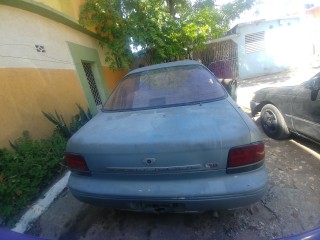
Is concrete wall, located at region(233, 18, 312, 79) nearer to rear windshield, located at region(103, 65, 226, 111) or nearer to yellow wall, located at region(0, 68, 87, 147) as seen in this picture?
yellow wall, located at region(0, 68, 87, 147)

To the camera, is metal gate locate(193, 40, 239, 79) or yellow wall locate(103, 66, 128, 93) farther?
metal gate locate(193, 40, 239, 79)

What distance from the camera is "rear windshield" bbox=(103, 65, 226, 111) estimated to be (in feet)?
7.91

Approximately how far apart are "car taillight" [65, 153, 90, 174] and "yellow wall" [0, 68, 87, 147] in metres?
2.07

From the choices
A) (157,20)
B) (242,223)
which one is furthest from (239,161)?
(157,20)

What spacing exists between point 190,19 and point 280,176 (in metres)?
7.57

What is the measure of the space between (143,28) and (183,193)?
6408 mm

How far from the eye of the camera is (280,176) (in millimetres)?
2852

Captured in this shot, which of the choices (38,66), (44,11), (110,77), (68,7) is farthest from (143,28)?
(38,66)

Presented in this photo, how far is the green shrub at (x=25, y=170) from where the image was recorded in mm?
2494

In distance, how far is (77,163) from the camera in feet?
6.38

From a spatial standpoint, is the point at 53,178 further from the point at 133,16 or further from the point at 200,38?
the point at 200,38

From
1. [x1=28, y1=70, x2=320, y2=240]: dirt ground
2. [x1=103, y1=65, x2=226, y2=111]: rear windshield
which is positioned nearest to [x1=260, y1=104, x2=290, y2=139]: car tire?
[x1=28, y1=70, x2=320, y2=240]: dirt ground

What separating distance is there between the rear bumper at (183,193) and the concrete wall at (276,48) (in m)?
12.9

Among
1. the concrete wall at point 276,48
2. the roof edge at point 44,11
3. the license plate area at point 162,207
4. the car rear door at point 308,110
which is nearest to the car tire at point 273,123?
the car rear door at point 308,110
